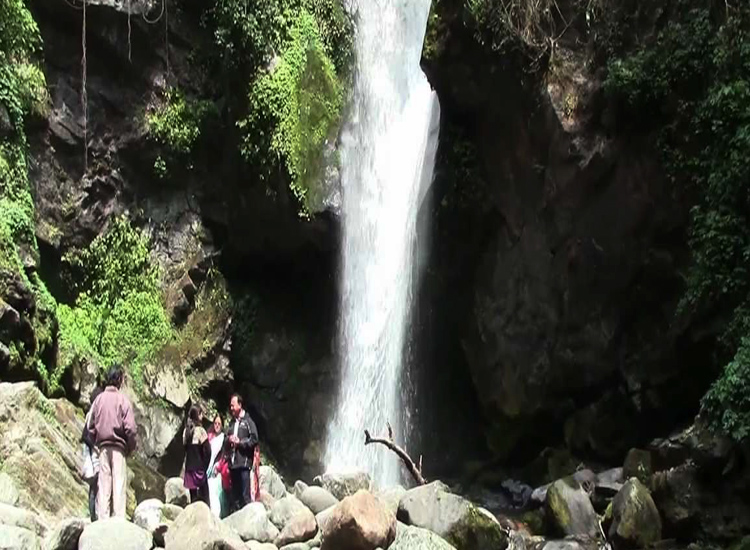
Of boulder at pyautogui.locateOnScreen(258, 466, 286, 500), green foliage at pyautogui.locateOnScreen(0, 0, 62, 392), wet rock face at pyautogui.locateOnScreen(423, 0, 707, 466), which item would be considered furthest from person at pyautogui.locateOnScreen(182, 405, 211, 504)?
wet rock face at pyautogui.locateOnScreen(423, 0, 707, 466)

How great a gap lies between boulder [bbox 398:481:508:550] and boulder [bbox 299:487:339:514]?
106 centimetres

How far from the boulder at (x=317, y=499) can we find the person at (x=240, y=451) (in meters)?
0.81

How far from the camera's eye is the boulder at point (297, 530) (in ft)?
26.5

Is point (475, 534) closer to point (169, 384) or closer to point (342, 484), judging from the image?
point (342, 484)

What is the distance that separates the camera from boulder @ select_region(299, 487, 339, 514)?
373 inches

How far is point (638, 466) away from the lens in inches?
430

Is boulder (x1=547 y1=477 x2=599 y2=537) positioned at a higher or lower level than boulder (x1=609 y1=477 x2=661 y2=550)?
higher

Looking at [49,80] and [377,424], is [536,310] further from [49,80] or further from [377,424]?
[49,80]

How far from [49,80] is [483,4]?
801 centimetres

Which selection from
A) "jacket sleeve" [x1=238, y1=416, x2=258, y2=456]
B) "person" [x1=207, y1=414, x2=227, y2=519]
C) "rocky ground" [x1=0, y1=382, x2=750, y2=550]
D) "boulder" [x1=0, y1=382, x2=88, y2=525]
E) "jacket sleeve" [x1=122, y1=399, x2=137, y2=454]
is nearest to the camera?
"rocky ground" [x1=0, y1=382, x2=750, y2=550]

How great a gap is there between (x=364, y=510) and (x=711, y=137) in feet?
24.6

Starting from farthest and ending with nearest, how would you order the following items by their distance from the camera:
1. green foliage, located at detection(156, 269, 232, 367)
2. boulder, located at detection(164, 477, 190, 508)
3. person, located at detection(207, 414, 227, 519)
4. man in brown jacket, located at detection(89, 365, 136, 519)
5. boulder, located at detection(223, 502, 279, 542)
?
green foliage, located at detection(156, 269, 232, 367), boulder, located at detection(164, 477, 190, 508), person, located at detection(207, 414, 227, 519), boulder, located at detection(223, 502, 279, 542), man in brown jacket, located at detection(89, 365, 136, 519)

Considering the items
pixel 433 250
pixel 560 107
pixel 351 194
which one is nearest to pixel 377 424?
pixel 433 250

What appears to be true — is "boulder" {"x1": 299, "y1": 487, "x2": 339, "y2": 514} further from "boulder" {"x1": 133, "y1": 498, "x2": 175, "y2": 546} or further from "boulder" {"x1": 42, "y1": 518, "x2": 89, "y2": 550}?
"boulder" {"x1": 42, "y1": 518, "x2": 89, "y2": 550}
